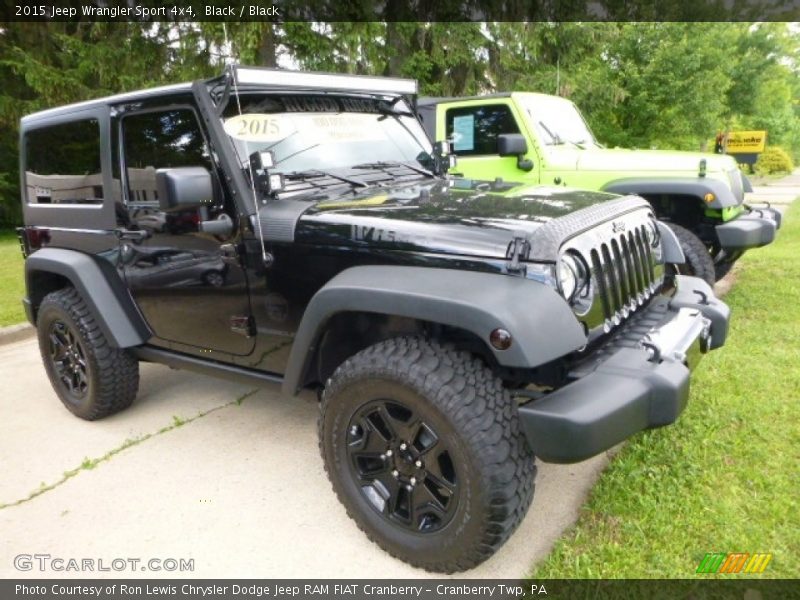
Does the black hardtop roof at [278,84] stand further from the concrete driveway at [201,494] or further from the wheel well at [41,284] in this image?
the concrete driveway at [201,494]

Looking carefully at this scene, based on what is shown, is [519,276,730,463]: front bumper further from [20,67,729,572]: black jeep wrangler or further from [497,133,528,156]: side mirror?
[497,133,528,156]: side mirror

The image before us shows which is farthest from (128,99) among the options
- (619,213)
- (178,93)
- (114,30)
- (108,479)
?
(114,30)

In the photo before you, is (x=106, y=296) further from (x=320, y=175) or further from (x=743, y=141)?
(x=743, y=141)

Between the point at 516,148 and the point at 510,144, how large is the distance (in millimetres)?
85

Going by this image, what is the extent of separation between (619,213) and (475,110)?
3812mm

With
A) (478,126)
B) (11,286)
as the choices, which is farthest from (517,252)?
(11,286)

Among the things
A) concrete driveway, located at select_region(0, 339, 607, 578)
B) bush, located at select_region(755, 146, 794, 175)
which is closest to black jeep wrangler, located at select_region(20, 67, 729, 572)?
concrete driveway, located at select_region(0, 339, 607, 578)

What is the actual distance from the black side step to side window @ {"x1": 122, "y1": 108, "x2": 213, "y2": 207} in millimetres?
835

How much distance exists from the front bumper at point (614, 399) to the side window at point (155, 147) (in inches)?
74.9

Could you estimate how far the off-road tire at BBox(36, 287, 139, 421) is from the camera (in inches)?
142

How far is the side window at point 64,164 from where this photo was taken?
11.5 feet

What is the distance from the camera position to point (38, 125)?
392 centimetres

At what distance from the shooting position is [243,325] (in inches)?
118

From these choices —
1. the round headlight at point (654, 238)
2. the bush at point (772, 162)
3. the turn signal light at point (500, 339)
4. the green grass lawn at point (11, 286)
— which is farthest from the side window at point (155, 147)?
the bush at point (772, 162)
